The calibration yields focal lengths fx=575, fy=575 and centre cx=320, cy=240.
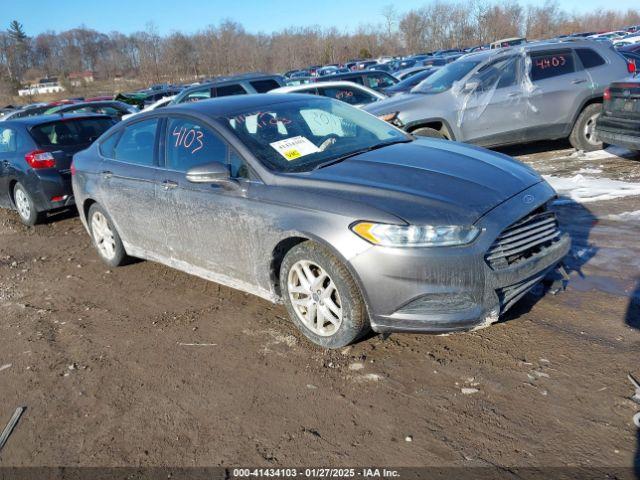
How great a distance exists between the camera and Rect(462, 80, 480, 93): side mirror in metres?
8.88

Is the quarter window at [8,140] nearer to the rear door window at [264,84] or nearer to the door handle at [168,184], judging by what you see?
the door handle at [168,184]

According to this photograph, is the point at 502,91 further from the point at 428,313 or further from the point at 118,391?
the point at 118,391

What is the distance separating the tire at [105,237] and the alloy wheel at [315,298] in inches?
104

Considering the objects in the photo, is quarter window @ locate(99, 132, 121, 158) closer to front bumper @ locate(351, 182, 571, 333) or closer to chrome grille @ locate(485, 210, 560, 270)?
front bumper @ locate(351, 182, 571, 333)

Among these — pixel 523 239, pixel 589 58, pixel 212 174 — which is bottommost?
pixel 523 239

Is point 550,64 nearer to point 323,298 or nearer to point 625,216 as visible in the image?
point 625,216

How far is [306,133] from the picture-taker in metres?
4.51

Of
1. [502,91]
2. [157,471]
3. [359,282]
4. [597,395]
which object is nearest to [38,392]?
[157,471]

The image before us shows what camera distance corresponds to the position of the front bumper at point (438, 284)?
10.9 ft

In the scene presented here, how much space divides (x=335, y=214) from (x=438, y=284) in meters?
0.76

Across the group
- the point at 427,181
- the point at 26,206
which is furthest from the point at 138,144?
the point at 26,206

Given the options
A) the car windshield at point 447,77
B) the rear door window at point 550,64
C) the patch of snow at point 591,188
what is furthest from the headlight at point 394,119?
the patch of snow at point 591,188

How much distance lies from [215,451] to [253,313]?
5.46 ft

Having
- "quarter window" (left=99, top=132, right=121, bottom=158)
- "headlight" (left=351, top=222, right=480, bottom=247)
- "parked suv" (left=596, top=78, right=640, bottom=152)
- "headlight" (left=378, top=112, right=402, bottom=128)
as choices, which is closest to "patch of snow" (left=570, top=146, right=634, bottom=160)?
"parked suv" (left=596, top=78, right=640, bottom=152)
